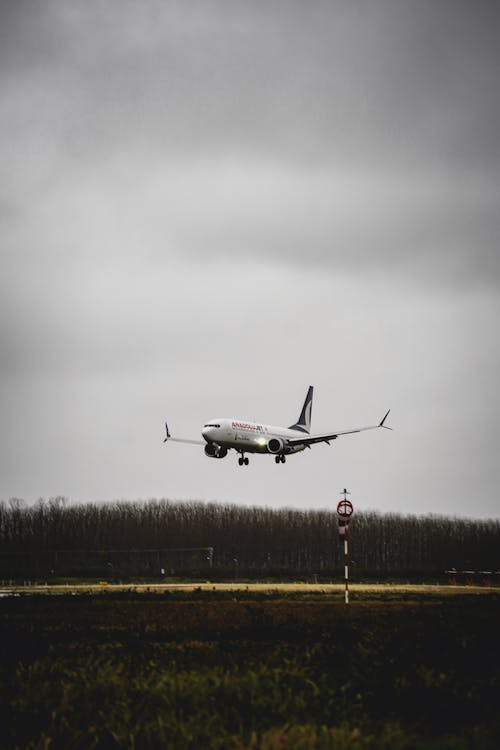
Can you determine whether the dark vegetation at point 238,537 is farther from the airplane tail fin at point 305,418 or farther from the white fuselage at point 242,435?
the white fuselage at point 242,435

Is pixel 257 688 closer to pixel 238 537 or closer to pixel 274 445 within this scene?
pixel 274 445

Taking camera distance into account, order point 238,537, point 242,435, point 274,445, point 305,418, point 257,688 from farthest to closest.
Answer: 1. point 238,537
2. point 305,418
3. point 274,445
4. point 242,435
5. point 257,688

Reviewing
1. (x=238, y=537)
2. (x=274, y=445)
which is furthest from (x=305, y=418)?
(x=238, y=537)

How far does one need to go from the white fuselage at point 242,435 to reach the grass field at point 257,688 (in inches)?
1939

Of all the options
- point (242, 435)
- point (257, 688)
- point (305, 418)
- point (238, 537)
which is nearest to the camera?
point (257, 688)

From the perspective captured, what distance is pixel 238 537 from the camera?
5955 inches

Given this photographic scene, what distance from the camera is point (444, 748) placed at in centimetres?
939

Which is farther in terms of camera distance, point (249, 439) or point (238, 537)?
point (238, 537)

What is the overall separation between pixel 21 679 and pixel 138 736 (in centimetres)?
350

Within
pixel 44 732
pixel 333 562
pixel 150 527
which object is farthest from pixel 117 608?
pixel 150 527

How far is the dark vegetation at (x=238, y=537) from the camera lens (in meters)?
131

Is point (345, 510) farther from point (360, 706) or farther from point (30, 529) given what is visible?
point (30, 529)

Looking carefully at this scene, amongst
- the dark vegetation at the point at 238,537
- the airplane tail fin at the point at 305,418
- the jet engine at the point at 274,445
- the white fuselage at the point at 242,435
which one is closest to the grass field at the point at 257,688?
the white fuselage at the point at 242,435

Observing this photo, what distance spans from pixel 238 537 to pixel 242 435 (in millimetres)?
83701
